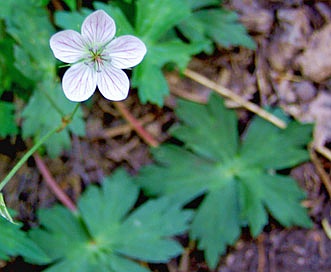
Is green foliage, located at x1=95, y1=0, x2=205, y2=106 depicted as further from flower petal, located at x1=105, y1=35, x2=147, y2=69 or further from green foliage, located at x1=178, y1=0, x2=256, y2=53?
flower petal, located at x1=105, y1=35, x2=147, y2=69

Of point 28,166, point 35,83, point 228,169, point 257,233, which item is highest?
point 35,83

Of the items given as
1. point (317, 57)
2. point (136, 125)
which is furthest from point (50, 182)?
point (317, 57)

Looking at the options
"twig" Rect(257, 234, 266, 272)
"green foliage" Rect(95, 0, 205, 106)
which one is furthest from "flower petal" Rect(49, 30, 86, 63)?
"twig" Rect(257, 234, 266, 272)

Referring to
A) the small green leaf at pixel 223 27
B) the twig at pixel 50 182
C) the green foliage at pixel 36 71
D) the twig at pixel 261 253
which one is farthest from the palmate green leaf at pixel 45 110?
the twig at pixel 261 253

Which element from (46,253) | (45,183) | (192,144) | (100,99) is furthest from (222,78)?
(46,253)

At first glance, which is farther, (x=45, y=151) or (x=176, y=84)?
(x=176, y=84)

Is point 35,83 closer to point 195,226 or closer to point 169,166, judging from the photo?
point 169,166
